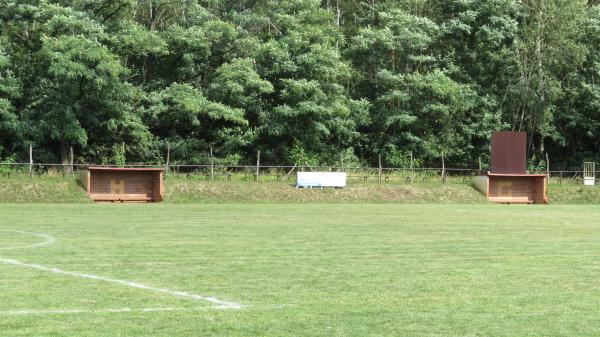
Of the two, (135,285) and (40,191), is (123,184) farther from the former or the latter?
(135,285)

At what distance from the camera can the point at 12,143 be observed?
210 feet

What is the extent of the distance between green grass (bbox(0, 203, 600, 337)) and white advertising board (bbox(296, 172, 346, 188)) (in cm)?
2883

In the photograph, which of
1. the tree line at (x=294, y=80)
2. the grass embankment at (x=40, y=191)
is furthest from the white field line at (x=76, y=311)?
the tree line at (x=294, y=80)

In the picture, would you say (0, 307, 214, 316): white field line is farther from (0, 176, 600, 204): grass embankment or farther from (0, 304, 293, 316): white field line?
(0, 176, 600, 204): grass embankment

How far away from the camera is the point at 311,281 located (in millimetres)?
Result: 14898

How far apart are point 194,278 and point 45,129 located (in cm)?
4972

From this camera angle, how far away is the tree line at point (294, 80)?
63812 millimetres

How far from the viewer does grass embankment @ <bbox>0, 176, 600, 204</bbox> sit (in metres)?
50.5

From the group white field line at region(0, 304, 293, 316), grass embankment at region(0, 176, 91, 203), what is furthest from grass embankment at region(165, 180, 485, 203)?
white field line at region(0, 304, 293, 316)

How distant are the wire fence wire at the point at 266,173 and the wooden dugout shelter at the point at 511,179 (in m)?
3.14

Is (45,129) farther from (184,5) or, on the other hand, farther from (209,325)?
(209,325)

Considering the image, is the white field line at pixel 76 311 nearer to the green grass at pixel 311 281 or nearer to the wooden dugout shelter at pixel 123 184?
the green grass at pixel 311 281

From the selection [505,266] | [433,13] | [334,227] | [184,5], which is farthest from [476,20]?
[505,266]

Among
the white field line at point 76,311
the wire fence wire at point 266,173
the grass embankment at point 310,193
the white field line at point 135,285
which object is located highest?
the wire fence wire at point 266,173
